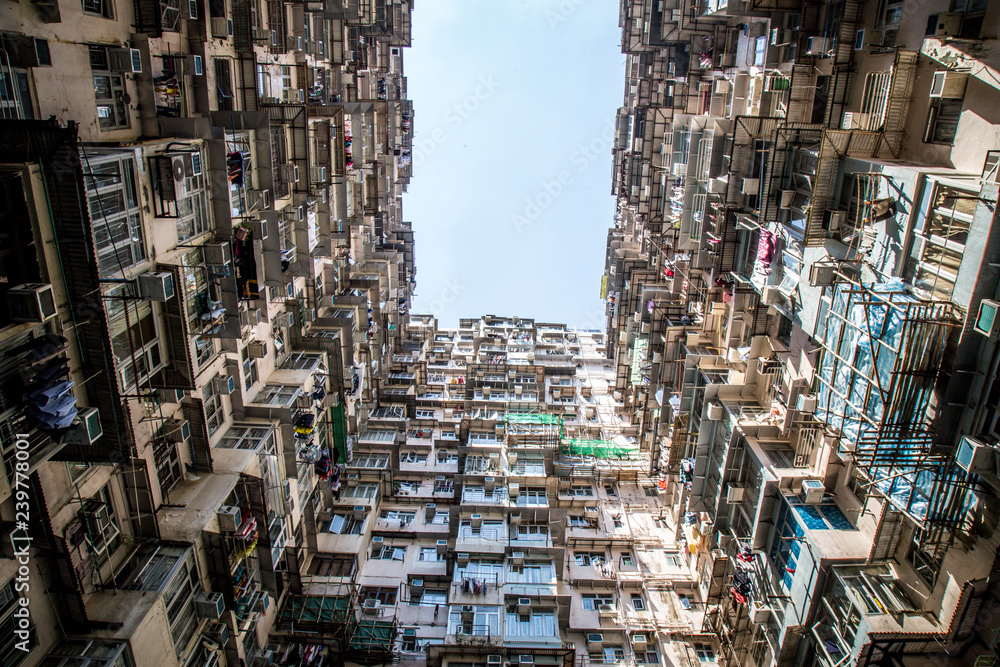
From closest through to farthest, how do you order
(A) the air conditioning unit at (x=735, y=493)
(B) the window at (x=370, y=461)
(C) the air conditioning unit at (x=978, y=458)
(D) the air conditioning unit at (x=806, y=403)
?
1. (C) the air conditioning unit at (x=978, y=458)
2. (D) the air conditioning unit at (x=806, y=403)
3. (A) the air conditioning unit at (x=735, y=493)
4. (B) the window at (x=370, y=461)

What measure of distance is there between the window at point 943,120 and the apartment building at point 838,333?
0.05 meters

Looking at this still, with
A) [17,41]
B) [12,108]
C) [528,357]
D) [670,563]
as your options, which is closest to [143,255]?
[12,108]

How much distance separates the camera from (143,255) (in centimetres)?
1455

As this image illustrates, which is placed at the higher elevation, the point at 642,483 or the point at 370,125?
the point at 370,125

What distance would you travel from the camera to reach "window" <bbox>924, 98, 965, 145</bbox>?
552 inches

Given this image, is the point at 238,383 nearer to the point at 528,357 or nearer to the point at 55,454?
the point at 55,454

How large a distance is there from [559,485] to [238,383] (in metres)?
19.3

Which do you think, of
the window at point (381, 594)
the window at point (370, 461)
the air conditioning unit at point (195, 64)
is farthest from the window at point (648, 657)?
the air conditioning unit at point (195, 64)

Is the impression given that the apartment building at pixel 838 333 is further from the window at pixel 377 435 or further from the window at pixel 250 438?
the window at pixel 250 438

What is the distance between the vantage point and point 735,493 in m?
22.2

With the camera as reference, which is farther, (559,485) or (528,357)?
(528,357)

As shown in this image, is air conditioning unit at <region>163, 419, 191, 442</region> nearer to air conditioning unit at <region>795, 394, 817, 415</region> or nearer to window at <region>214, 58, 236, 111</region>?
window at <region>214, 58, 236, 111</region>

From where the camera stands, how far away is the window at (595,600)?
26469 mm

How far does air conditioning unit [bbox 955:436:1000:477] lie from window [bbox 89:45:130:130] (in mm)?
23564
